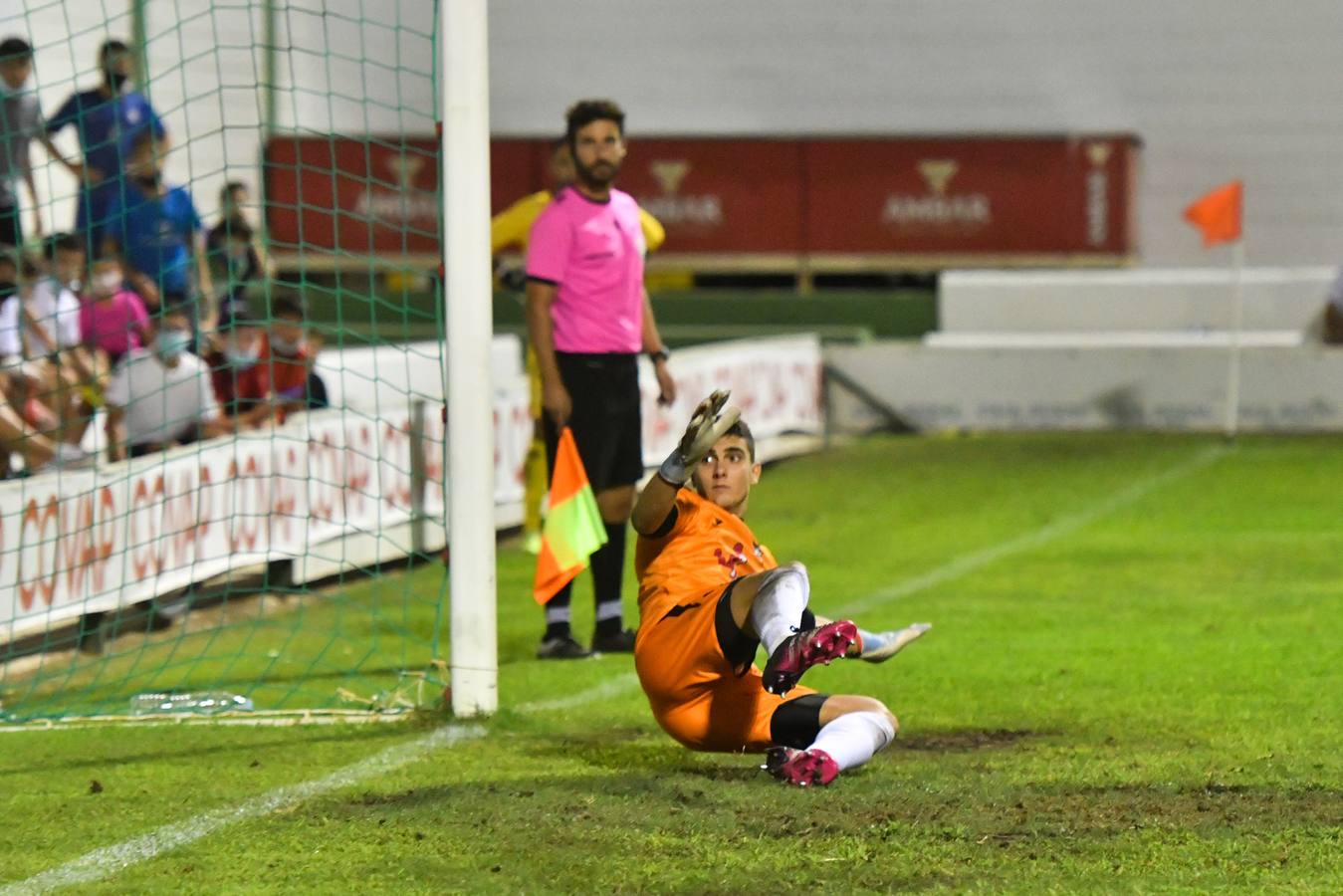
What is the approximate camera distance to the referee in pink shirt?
8.59m

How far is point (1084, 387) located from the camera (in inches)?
756

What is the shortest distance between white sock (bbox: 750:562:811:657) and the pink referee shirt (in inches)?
115

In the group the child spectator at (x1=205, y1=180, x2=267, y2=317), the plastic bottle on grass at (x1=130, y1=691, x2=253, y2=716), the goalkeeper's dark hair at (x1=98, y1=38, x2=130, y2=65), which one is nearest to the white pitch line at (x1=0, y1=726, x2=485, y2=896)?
the plastic bottle on grass at (x1=130, y1=691, x2=253, y2=716)

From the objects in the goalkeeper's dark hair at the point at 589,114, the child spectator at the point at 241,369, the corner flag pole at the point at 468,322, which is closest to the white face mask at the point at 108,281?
the child spectator at the point at 241,369

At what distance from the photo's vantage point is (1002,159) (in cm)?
2534

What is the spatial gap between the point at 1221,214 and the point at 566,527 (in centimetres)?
1177

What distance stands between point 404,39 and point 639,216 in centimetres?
1669

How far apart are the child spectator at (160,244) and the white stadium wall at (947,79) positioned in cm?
1107

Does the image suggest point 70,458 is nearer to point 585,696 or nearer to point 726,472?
point 585,696

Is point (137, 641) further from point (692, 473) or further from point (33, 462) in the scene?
point (692, 473)

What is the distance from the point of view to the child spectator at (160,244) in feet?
39.8

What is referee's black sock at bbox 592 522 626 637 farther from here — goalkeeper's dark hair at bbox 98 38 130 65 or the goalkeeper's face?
goalkeeper's dark hair at bbox 98 38 130 65

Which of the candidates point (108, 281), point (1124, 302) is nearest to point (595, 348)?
point (108, 281)

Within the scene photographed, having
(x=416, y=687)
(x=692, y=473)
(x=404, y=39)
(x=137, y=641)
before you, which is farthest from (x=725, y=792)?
(x=404, y=39)
